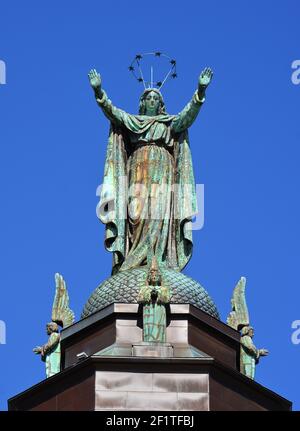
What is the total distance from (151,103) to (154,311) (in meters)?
7.13

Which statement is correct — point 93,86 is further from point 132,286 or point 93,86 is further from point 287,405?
point 287,405

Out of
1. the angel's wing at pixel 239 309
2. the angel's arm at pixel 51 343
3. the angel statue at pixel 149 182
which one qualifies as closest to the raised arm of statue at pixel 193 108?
the angel statue at pixel 149 182

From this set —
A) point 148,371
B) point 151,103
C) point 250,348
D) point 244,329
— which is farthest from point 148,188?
point 148,371

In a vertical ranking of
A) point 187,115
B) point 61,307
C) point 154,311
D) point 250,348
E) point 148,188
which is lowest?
Answer: point 250,348

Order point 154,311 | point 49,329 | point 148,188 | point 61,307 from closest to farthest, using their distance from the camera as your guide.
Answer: point 154,311 < point 49,329 < point 61,307 < point 148,188

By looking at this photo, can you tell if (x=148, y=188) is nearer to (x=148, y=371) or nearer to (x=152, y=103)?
(x=152, y=103)

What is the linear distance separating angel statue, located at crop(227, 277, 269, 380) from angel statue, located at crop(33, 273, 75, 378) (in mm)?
3744

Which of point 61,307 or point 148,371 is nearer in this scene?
point 148,371

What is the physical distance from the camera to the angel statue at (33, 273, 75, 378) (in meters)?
53.2

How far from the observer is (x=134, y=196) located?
55.8 m

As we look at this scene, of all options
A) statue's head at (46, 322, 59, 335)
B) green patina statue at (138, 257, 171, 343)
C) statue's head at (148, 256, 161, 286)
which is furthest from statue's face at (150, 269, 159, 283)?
statue's head at (46, 322, 59, 335)

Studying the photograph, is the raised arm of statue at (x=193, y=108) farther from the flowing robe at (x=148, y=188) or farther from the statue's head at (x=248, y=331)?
the statue's head at (x=248, y=331)

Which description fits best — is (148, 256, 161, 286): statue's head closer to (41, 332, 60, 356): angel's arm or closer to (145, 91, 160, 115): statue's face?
(41, 332, 60, 356): angel's arm

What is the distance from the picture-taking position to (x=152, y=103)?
56969 millimetres
